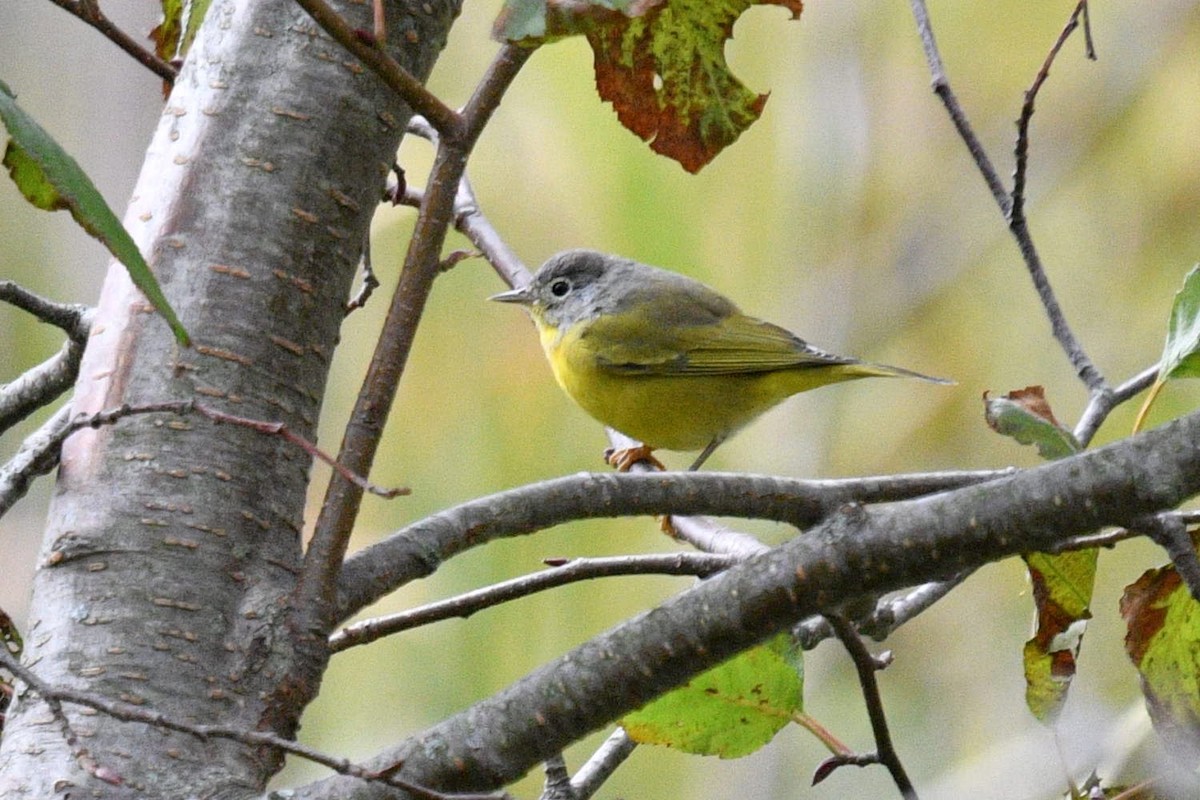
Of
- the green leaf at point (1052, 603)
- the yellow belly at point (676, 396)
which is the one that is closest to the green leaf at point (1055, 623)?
the green leaf at point (1052, 603)

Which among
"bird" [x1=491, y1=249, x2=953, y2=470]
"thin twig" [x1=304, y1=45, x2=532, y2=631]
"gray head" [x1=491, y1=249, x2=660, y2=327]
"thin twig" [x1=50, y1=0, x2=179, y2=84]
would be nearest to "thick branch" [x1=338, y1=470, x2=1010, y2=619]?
"thin twig" [x1=304, y1=45, x2=532, y2=631]

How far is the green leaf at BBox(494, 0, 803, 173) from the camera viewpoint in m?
1.57

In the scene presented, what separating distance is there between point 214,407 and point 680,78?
69 cm

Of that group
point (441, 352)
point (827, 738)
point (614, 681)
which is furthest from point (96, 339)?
point (441, 352)

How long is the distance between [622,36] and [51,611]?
36.4 inches

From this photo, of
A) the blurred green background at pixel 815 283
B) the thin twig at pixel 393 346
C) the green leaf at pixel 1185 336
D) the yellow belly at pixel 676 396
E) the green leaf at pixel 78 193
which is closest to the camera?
the green leaf at pixel 78 193

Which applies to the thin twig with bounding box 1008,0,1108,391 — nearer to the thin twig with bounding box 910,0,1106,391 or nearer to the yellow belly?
the thin twig with bounding box 910,0,1106,391

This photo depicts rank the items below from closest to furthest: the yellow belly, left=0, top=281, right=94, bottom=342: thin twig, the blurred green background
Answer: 1. left=0, top=281, right=94, bottom=342: thin twig
2. the yellow belly
3. the blurred green background

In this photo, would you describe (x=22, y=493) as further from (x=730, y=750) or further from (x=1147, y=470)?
(x=1147, y=470)

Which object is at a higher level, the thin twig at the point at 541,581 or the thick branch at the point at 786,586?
the thin twig at the point at 541,581

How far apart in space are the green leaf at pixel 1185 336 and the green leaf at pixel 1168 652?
0.87 feet

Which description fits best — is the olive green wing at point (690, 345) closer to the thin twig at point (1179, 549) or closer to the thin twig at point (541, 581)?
the thin twig at point (541, 581)

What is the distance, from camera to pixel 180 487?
4.77 feet

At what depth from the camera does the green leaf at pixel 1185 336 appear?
59.7 inches
